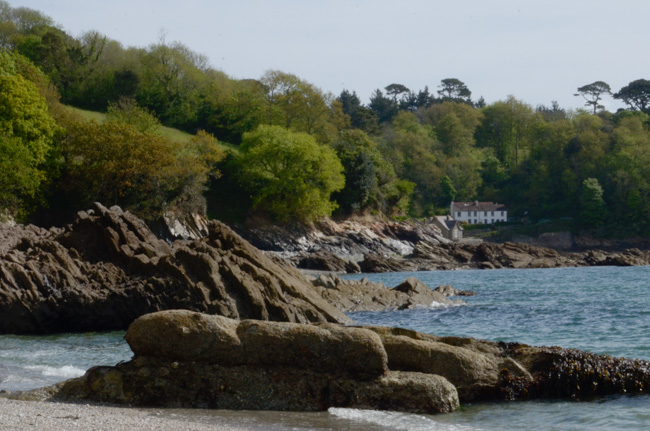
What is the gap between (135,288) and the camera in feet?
76.7

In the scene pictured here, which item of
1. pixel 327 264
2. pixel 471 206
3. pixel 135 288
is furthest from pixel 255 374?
pixel 471 206

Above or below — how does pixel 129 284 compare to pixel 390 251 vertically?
above

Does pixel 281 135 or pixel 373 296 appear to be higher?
pixel 281 135

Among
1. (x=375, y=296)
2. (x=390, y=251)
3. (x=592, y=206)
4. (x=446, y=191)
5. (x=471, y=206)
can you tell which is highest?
(x=446, y=191)

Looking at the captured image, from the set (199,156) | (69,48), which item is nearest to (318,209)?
(199,156)

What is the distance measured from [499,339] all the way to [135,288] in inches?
450

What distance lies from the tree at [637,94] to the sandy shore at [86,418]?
145618 millimetres

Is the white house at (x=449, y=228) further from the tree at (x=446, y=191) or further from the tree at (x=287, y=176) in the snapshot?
the tree at (x=287, y=176)

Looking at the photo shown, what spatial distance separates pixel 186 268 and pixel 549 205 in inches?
3985

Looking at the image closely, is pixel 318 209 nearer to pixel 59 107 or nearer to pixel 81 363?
pixel 59 107

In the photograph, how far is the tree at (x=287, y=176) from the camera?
262 feet

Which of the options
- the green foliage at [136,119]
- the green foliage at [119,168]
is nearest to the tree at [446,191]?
the green foliage at [136,119]

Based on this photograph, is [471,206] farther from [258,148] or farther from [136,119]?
[136,119]

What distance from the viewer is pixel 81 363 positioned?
16.5 meters
